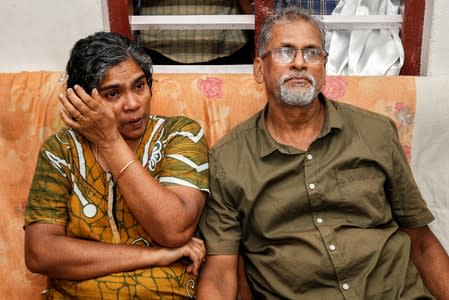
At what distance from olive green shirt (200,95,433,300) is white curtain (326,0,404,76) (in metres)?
0.74

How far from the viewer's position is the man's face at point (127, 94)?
1795 mm

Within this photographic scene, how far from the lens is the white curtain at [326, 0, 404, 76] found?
259 cm

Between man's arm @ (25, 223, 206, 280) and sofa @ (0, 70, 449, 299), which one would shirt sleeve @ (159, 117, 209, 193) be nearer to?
man's arm @ (25, 223, 206, 280)

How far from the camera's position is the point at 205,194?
6.14ft

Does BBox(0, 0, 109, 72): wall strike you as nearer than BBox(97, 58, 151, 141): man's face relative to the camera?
No

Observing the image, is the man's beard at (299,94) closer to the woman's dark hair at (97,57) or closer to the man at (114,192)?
the man at (114,192)

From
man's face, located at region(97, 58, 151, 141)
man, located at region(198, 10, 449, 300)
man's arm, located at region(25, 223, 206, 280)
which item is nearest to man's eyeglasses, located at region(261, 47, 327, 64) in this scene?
man, located at region(198, 10, 449, 300)

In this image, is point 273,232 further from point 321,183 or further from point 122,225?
point 122,225

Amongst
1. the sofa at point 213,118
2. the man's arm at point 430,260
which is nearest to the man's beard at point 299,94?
the sofa at point 213,118

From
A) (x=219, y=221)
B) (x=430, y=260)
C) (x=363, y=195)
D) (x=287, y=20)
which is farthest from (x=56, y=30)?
(x=430, y=260)

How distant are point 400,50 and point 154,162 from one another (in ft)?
4.36

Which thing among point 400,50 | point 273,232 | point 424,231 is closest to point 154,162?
point 273,232

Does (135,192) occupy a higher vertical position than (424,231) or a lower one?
higher

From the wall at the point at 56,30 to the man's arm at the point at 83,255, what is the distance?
3.46 feet
